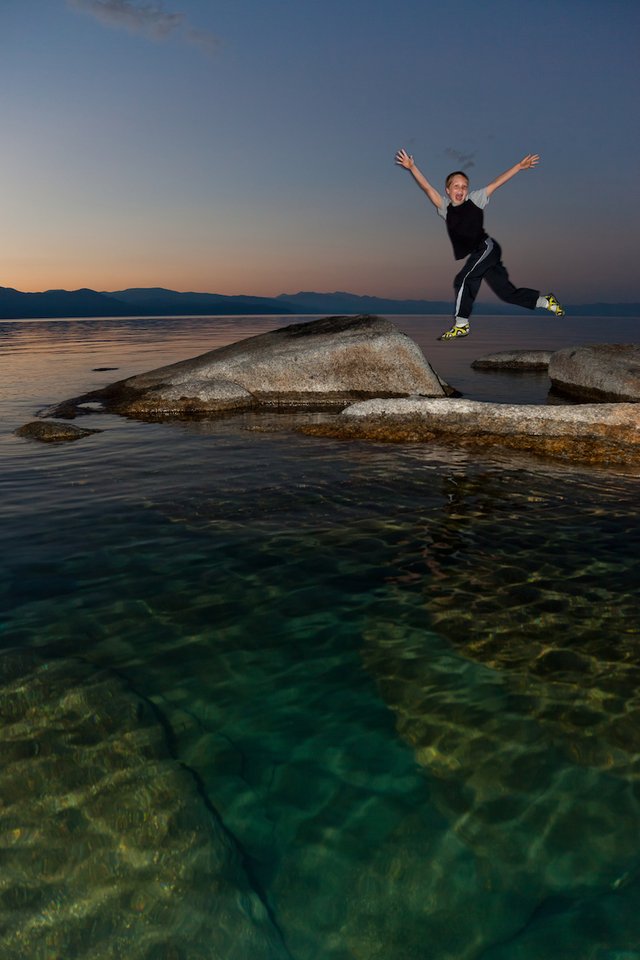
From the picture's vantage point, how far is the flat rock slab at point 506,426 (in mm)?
11781

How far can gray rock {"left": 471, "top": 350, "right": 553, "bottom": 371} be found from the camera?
87.6ft

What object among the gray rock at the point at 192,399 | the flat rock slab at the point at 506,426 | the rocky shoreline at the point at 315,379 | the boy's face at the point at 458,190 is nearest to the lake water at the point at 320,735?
the flat rock slab at the point at 506,426

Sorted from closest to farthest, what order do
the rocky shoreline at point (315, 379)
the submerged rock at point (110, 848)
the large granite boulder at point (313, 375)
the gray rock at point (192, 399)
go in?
the submerged rock at point (110, 848) → the gray rock at point (192, 399) → the rocky shoreline at point (315, 379) → the large granite boulder at point (313, 375)

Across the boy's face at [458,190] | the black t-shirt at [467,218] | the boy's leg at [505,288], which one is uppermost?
the boy's face at [458,190]

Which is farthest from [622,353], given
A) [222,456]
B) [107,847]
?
[107,847]

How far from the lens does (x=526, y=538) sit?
7.51 meters

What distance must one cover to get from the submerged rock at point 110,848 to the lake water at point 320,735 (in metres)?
0.01

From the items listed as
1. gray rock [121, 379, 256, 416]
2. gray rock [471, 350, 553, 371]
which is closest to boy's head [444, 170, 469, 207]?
gray rock [121, 379, 256, 416]

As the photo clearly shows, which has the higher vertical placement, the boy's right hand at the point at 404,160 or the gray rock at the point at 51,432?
the boy's right hand at the point at 404,160

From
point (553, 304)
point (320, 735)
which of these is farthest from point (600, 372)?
point (320, 735)

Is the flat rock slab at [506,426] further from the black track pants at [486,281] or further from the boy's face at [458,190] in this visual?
the boy's face at [458,190]

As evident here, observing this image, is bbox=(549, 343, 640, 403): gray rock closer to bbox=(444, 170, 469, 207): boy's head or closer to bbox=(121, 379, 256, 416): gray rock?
bbox=(444, 170, 469, 207): boy's head

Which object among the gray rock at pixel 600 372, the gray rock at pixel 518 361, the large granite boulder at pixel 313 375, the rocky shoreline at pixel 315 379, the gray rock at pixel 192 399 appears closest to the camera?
the gray rock at pixel 192 399

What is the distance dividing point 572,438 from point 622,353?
8076mm
